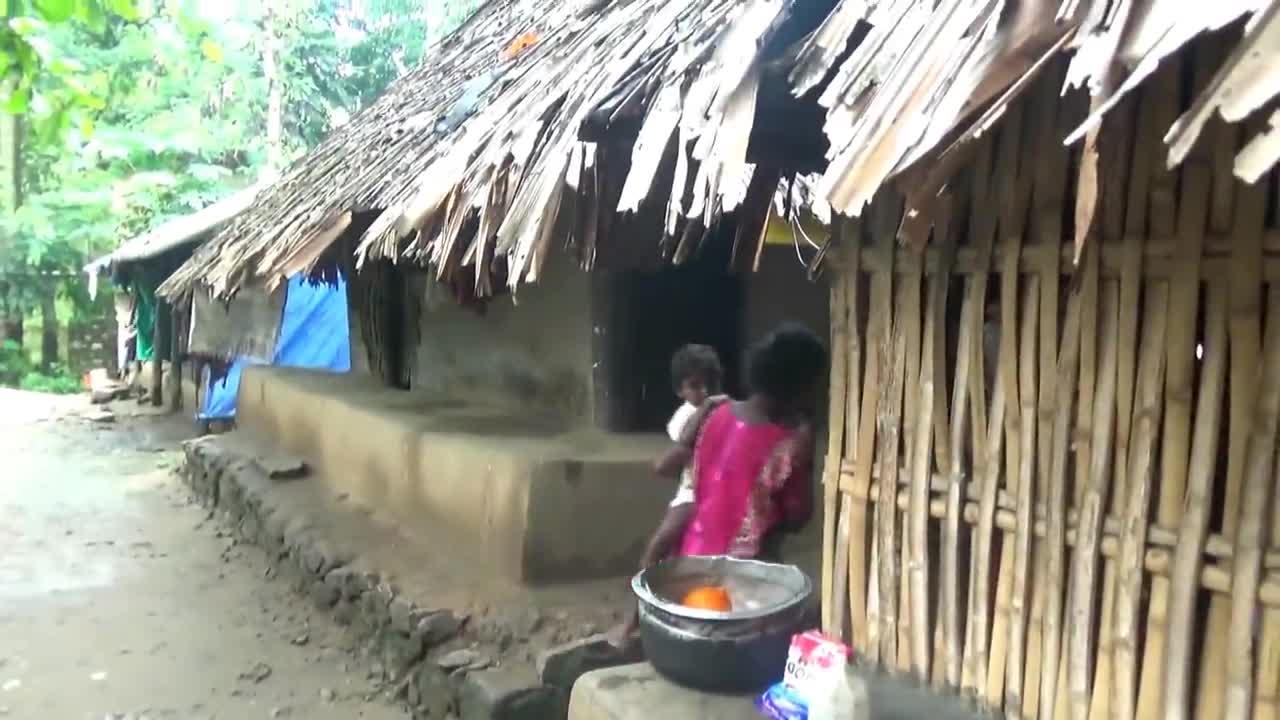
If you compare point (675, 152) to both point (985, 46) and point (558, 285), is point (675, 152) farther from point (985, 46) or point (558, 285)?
point (558, 285)

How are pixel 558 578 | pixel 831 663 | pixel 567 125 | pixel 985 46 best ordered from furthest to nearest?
pixel 558 578, pixel 567 125, pixel 831 663, pixel 985 46

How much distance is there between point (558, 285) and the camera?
5.99 m

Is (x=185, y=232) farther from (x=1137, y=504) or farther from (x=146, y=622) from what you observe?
(x=1137, y=504)

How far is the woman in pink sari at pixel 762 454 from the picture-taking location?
3.66 metres

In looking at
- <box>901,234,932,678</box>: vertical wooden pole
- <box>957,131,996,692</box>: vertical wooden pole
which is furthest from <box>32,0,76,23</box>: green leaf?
Answer: <box>957,131,996,692</box>: vertical wooden pole

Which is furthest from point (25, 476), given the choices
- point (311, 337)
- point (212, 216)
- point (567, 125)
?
point (567, 125)

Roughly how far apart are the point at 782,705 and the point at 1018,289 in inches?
50.5

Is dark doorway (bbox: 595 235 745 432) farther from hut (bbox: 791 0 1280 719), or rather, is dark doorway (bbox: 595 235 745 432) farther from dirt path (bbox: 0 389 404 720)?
hut (bbox: 791 0 1280 719)

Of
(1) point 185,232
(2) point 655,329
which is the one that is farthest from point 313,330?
(2) point 655,329

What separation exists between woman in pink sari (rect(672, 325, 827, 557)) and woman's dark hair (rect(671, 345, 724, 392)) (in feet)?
1.62

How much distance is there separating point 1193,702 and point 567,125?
225 centimetres

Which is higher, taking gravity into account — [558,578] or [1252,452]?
[1252,452]

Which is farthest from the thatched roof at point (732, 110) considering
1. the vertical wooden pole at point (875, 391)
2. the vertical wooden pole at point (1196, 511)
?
the vertical wooden pole at point (1196, 511)

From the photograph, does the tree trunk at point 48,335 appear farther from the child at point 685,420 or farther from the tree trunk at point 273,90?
the child at point 685,420
